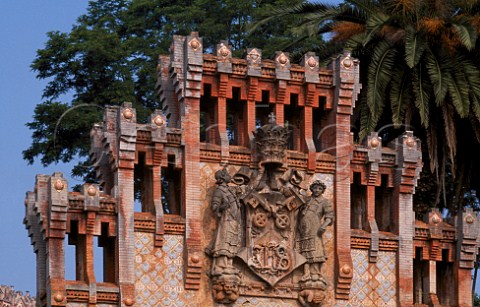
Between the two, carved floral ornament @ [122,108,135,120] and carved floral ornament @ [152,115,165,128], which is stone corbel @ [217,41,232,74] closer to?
carved floral ornament @ [152,115,165,128]

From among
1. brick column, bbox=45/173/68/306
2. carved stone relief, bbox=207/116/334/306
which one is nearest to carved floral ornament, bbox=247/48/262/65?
carved stone relief, bbox=207/116/334/306

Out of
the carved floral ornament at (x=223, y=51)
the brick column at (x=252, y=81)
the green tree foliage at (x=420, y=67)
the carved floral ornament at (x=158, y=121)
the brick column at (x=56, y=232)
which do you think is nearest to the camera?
the brick column at (x=56, y=232)

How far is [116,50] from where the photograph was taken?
263 ft

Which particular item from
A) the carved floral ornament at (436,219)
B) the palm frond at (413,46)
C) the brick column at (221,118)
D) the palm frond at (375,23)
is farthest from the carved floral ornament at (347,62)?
the carved floral ornament at (436,219)

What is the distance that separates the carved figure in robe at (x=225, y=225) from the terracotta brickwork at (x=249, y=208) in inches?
1.6

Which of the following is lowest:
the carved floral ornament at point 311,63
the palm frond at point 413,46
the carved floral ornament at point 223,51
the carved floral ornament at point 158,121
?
the carved floral ornament at point 158,121

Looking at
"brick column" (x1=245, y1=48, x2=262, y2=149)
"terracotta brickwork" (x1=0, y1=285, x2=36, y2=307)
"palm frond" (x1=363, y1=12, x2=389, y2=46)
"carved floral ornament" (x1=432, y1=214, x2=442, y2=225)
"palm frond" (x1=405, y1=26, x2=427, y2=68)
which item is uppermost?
"palm frond" (x1=363, y1=12, x2=389, y2=46)

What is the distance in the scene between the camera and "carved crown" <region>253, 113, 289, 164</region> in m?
64.4

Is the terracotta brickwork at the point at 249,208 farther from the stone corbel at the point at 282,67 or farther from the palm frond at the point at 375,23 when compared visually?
the palm frond at the point at 375,23

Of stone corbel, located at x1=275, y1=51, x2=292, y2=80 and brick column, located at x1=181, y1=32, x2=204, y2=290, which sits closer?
brick column, located at x1=181, y1=32, x2=204, y2=290

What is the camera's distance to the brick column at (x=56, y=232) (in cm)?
6247

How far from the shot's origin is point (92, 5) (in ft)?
278

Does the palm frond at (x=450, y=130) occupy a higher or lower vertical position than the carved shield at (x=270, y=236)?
higher

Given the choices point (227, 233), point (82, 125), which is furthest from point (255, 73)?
point (82, 125)
